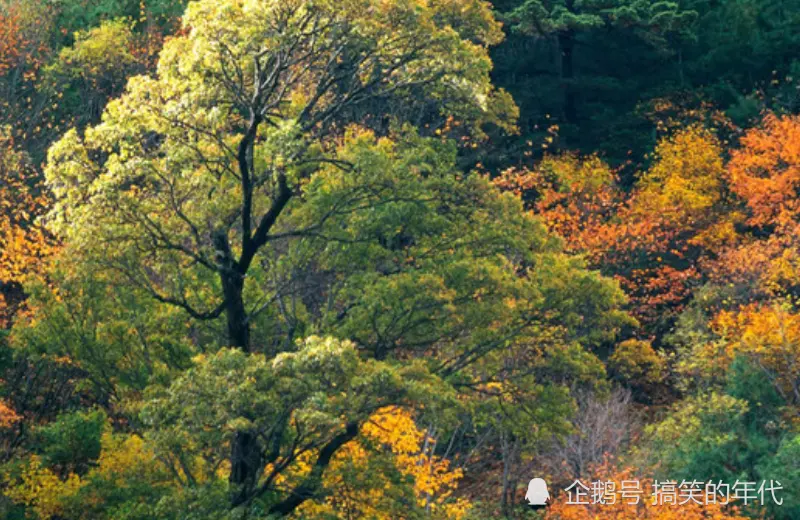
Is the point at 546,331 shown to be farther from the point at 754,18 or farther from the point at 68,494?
A: the point at 754,18

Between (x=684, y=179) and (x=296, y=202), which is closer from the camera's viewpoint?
(x=296, y=202)

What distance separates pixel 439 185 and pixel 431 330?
6.66 feet

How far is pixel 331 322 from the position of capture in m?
16.8

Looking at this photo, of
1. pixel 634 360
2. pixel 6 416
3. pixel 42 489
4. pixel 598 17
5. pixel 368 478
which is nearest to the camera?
pixel 368 478

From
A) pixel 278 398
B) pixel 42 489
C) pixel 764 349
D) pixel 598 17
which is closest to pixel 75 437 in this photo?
pixel 42 489

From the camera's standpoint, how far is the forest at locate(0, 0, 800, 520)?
Answer: 15227mm

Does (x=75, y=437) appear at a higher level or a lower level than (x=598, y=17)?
lower

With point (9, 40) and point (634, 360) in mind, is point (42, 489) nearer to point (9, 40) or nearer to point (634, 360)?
point (634, 360)

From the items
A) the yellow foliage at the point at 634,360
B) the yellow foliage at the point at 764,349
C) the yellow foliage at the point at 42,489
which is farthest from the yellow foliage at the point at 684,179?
the yellow foliage at the point at 42,489

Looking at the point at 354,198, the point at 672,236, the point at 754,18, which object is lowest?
the point at 354,198

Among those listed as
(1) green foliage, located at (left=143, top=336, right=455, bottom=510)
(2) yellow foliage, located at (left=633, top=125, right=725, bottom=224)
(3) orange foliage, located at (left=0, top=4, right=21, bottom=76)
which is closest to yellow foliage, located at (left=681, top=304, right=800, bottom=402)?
(2) yellow foliage, located at (left=633, top=125, right=725, bottom=224)

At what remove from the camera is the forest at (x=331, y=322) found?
50.0 ft

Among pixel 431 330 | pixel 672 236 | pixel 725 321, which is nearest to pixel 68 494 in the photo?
pixel 431 330

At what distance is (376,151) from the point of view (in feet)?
55.1
